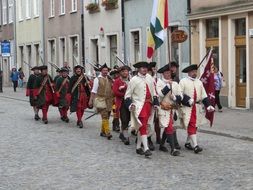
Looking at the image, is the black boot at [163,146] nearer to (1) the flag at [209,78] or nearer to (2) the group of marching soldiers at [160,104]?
(2) the group of marching soldiers at [160,104]

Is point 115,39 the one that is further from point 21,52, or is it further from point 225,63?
→ point 21,52

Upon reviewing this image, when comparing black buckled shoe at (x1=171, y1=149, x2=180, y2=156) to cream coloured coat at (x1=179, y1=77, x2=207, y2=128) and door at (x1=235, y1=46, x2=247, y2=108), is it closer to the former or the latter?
cream coloured coat at (x1=179, y1=77, x2=207, y2=128)

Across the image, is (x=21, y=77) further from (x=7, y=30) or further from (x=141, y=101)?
(x=141, y=101)

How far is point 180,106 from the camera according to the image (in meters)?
12.1

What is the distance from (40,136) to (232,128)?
15.2 feet

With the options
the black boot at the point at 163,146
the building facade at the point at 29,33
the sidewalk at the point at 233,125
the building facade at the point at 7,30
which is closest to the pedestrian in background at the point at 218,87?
the sidewalk at the point at 233,125

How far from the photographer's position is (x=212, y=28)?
2278 cm

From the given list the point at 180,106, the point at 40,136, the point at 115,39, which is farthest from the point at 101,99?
the point at 115,39

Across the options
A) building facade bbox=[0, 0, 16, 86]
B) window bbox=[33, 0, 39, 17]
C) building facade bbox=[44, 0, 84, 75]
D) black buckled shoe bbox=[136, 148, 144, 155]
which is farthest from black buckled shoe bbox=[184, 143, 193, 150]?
building facade bbox=[0, 0, 16, 86]

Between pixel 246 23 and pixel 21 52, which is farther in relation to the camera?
pixel 21 52

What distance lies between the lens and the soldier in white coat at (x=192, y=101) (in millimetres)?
11969

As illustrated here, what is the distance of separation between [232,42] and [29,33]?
82.2 feet

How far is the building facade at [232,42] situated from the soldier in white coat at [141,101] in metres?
9.15

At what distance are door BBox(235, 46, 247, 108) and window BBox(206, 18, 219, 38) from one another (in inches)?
54.6
